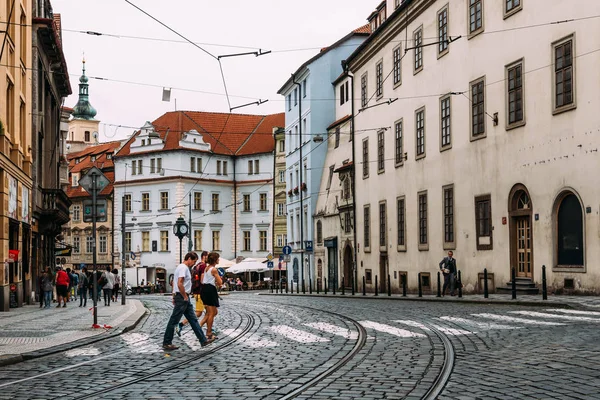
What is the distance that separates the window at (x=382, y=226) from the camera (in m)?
45.5

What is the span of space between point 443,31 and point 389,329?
22.3 meters

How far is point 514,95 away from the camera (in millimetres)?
31375

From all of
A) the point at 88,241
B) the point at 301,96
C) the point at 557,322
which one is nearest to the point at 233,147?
the point at 88,241

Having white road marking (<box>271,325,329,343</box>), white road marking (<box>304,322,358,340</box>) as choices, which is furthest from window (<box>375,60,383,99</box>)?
white road marking (<box>271,325,329,343</box>)

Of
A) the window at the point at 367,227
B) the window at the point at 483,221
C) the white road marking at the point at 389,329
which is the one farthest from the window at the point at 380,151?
the white road marking at the point at 389,329

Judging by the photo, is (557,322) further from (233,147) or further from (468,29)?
(233,147)

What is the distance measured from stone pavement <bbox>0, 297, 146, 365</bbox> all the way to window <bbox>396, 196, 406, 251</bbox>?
1919 cm

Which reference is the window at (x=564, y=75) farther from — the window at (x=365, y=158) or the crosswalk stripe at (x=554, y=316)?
the window at (x=365, y=158)

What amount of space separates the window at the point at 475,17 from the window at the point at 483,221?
6.22 meters

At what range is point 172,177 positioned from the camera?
9000cm

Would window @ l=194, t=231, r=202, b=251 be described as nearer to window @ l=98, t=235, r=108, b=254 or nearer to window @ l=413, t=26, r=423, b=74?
window @ l=98, t=235, r=108, b=254

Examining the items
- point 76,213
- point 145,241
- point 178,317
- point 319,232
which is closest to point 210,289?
point 178,317

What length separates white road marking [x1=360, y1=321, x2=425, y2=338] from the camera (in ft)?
53.6

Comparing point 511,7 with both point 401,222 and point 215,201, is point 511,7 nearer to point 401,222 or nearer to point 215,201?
point 401,222
